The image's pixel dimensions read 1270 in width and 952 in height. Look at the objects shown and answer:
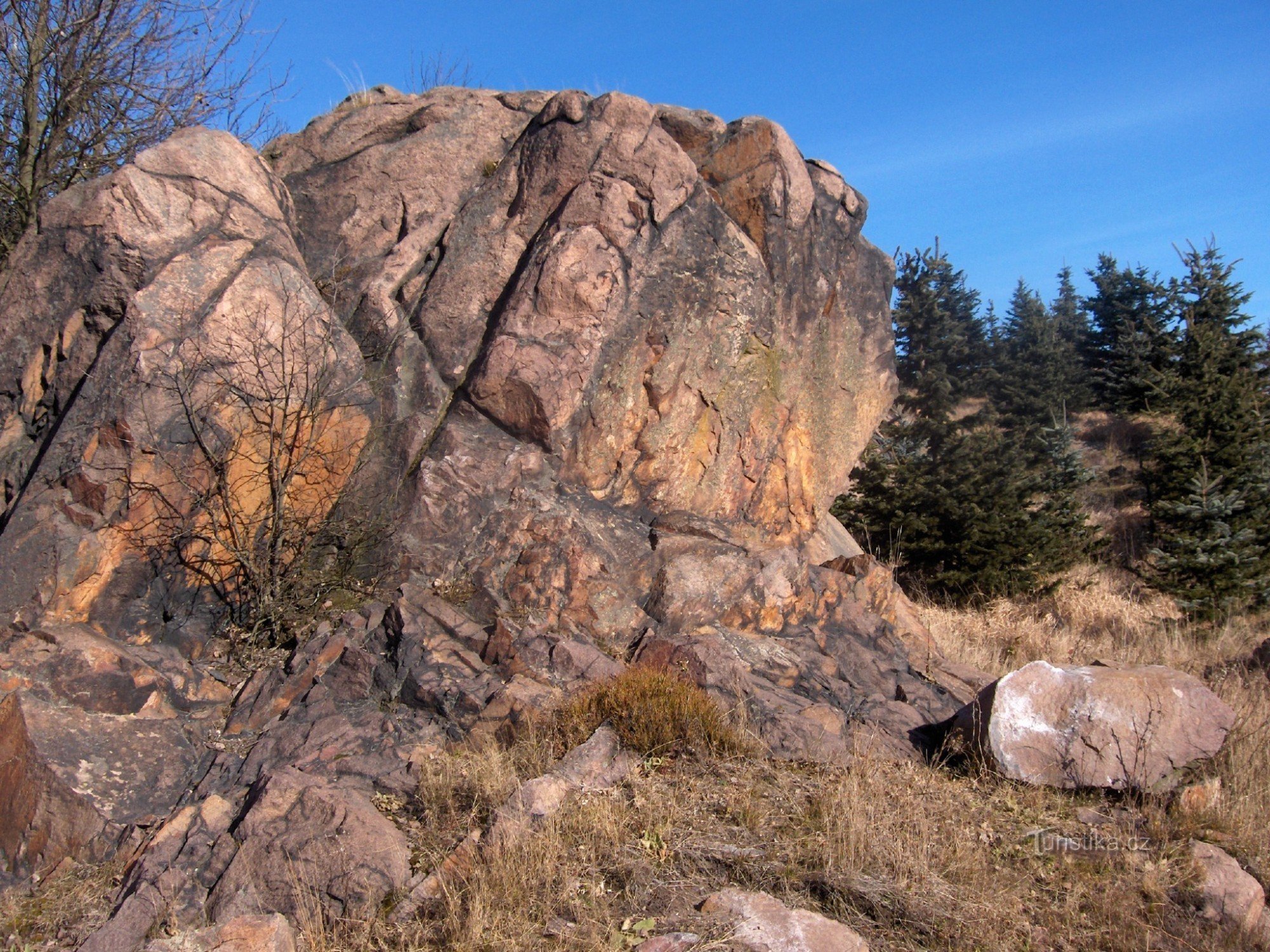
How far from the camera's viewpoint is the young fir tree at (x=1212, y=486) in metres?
12.4

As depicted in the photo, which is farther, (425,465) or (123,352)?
(425,465)

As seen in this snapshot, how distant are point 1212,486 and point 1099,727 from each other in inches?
381

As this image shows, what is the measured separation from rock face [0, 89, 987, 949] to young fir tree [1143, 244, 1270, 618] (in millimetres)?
6678

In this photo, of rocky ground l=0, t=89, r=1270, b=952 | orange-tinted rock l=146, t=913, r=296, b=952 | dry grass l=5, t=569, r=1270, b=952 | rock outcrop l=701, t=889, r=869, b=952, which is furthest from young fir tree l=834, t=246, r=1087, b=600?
orange-tinted rock l=146, t=913, r=296, b=952

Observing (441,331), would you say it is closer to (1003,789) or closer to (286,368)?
(286,368)

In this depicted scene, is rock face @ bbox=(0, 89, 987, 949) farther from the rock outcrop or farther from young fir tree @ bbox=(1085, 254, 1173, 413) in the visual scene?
young fir tree @ bbox=(1085, 254, 1173, 413)

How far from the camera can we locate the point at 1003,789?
520 centimetres

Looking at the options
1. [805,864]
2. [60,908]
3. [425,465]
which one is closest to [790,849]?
[805,864]

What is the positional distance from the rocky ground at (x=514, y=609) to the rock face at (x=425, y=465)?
0.10ft

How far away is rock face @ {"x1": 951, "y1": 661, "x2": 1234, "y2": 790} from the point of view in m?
5.19

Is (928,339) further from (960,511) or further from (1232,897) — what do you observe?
(1232,897)

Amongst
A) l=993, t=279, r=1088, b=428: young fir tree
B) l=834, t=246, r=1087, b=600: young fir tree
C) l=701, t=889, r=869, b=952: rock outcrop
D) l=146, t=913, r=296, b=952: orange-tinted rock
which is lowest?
l=146, t=913, r=296, b=952: orange-tinted rock

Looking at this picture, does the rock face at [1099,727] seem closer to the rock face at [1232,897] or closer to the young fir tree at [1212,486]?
the rock face at [1232,897]

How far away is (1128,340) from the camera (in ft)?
71.6
